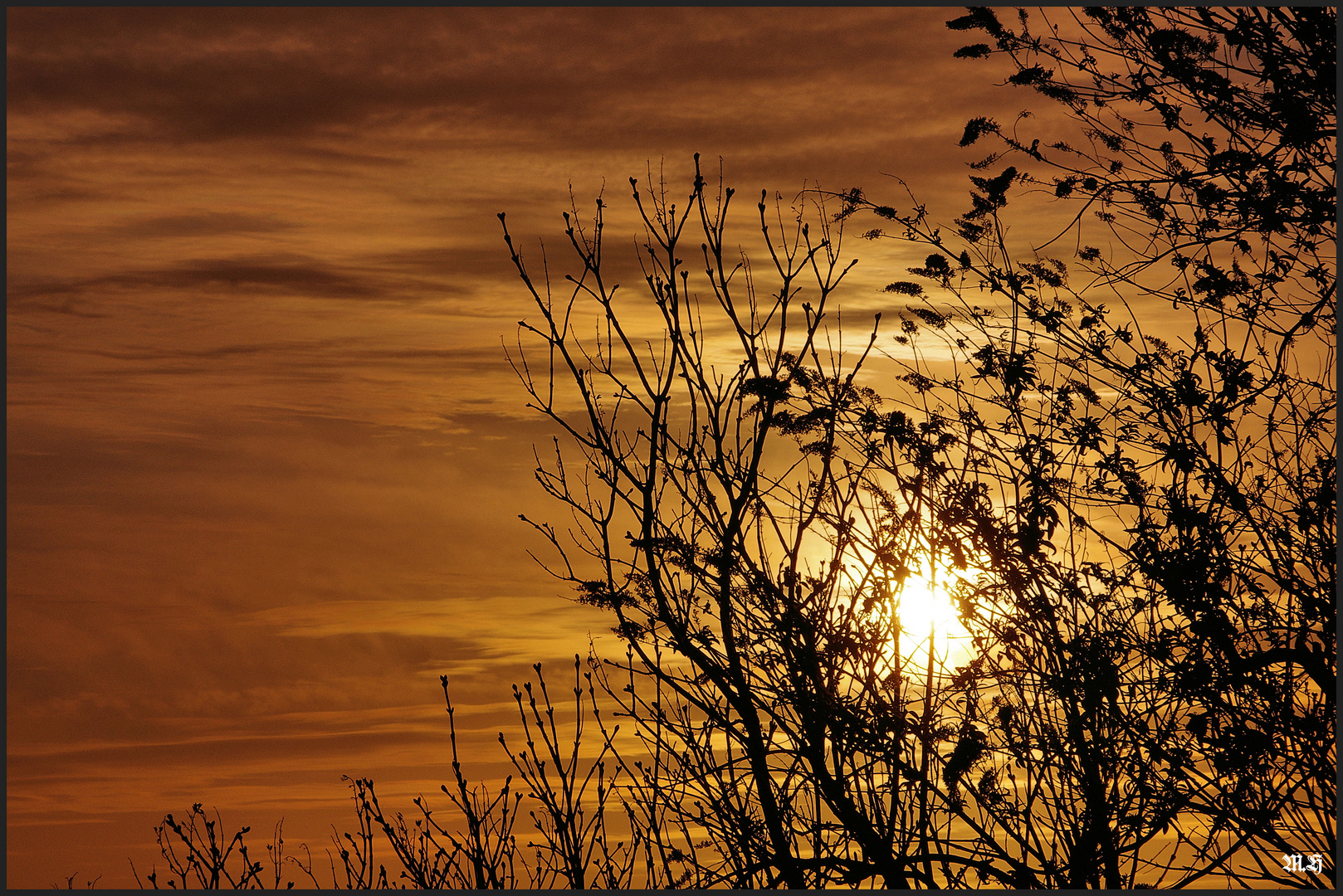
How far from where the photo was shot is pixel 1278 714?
20.1 feet

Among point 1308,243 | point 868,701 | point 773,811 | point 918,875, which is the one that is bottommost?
point 918,875

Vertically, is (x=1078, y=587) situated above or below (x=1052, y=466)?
below

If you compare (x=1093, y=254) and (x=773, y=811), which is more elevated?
(x=1093, y=254)

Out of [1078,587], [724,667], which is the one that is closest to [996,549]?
[1078,587]

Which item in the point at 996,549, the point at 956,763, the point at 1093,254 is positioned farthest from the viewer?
the point at 1093,254

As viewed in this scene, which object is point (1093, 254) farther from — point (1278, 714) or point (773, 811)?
point (773, 811)

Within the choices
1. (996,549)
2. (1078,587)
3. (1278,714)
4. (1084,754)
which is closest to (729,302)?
(996,549)

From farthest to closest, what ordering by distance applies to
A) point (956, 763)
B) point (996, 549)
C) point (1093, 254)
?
point (1093, 254) → point (996, 549) → point (956, 763)

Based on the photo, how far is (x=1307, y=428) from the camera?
6477mm

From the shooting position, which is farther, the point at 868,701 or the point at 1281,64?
the point at 1281,64

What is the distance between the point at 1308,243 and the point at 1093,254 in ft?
3.70

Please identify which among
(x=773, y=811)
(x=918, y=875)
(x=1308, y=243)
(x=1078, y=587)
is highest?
(x=1308, y=243)

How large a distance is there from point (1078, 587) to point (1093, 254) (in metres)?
2.02

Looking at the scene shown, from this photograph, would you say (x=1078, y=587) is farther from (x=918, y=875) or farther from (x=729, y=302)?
(x=729, y=302)
